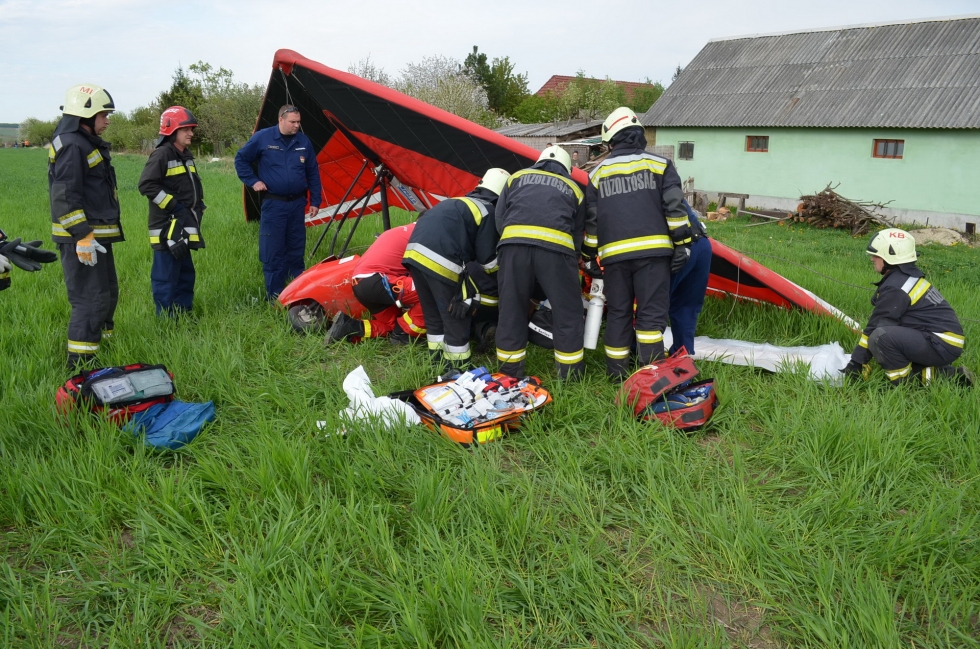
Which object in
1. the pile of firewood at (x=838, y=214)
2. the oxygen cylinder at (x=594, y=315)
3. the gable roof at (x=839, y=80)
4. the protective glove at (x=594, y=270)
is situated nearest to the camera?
the oxygen cylinder at (x=594, y=315)

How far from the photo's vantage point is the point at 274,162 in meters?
6.19

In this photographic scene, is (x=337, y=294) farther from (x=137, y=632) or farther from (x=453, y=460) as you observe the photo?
(x=137, y=632)

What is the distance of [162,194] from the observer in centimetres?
529

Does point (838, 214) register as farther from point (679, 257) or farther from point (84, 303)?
point (84, 303)

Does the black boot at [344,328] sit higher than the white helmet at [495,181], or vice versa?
the white helmet at [495,181]

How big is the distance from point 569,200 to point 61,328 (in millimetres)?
4026

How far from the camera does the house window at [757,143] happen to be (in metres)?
19.7

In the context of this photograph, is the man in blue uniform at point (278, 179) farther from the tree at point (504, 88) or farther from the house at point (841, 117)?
the tree at point (504, 88)

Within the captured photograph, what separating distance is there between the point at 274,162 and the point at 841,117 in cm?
1710

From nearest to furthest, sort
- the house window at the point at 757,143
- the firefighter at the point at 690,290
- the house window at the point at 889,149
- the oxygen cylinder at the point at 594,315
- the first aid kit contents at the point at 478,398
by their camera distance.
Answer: the first aid kit contents at the point at 478,398 → the oxygen cylinder at the point at 594,315 → the firefighter at the point at 690,290 → the house window at the point at 889,149 → the house window at the point at 757,143

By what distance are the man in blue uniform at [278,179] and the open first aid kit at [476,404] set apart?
3018 mm

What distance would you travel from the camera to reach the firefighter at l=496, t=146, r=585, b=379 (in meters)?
4.07

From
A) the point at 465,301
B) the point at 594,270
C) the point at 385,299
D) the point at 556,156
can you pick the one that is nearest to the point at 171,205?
the point at 385,299

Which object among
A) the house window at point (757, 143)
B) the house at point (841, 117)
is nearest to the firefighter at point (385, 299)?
the house at point (841, 117)
